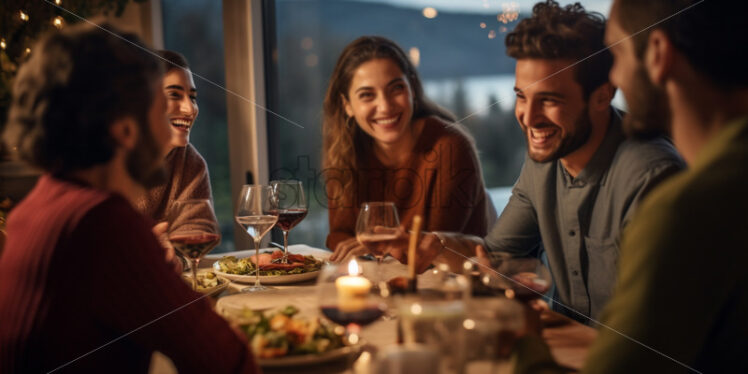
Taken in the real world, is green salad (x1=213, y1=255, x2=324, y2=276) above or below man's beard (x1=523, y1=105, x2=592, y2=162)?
below

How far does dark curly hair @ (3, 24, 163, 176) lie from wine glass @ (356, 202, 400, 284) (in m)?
0.24

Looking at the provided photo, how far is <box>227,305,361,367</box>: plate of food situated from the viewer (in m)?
0.45

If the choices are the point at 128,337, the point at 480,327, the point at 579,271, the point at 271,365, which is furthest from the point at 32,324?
the point at 579,271

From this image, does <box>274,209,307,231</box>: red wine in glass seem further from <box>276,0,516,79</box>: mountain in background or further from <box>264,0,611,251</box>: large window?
<box>276,0,516,79</box>: mountain in background

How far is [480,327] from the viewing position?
380 mm

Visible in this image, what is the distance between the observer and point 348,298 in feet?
1.42

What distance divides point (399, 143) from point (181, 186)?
0.23 metres

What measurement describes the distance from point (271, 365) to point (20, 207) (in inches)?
8.9

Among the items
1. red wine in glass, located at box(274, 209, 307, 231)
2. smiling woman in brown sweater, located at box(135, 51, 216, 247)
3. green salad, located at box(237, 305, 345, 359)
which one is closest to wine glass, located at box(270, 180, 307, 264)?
red wine in glass, located at box(274, 209, 307, 231)

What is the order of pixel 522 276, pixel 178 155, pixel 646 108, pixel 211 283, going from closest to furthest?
pixel 646 108, pixel 522 276, pixel 178 155, pixel 211 283

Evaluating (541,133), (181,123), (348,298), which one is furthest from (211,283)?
(541,133)

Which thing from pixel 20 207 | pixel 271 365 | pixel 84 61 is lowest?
pixel 271 365

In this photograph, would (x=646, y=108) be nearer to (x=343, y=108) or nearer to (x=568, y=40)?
(x=568, y=40)

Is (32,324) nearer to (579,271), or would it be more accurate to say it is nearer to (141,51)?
(141,51)
